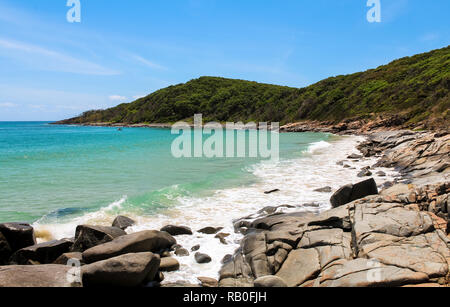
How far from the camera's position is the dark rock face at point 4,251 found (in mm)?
7609

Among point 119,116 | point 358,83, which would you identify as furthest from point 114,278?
point 119,116

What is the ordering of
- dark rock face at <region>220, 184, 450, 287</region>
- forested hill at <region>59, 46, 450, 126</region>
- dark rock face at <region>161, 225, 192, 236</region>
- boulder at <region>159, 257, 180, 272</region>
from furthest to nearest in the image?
1. forested hill at <region>59, 46, 450, 126</region>
2. dark rock face at <region>161, 225, 192, 236</region>
3. boulder at <region>159, 257, 180, 272</region>
4. dark rock face at <region>220, 184, 450, 287</region>

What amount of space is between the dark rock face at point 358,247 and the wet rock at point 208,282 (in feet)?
0.57

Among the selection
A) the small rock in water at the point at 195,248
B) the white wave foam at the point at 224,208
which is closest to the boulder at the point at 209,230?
the white wave foam at the point at 224,208

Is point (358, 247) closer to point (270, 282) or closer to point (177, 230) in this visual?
point (270, 282)

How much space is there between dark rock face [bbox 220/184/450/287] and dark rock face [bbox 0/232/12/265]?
5993 millimetres

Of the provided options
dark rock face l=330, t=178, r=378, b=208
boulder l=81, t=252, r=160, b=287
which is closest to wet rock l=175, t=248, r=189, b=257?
boulder l=81, t=252, r=160, b=287

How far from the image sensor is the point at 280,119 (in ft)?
332

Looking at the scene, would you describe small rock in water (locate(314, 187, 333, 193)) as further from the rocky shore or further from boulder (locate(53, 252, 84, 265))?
boulder (locate(53, 252, 84, 265))

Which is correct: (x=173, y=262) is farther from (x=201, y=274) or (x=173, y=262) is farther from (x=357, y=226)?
(x=357, y=226)

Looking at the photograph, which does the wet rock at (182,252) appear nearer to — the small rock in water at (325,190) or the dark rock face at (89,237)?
the dark rock face at (89,237)

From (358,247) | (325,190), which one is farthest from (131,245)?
(325,190)

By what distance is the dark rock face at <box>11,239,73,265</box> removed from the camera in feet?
24.3

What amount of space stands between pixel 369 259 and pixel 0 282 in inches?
296
